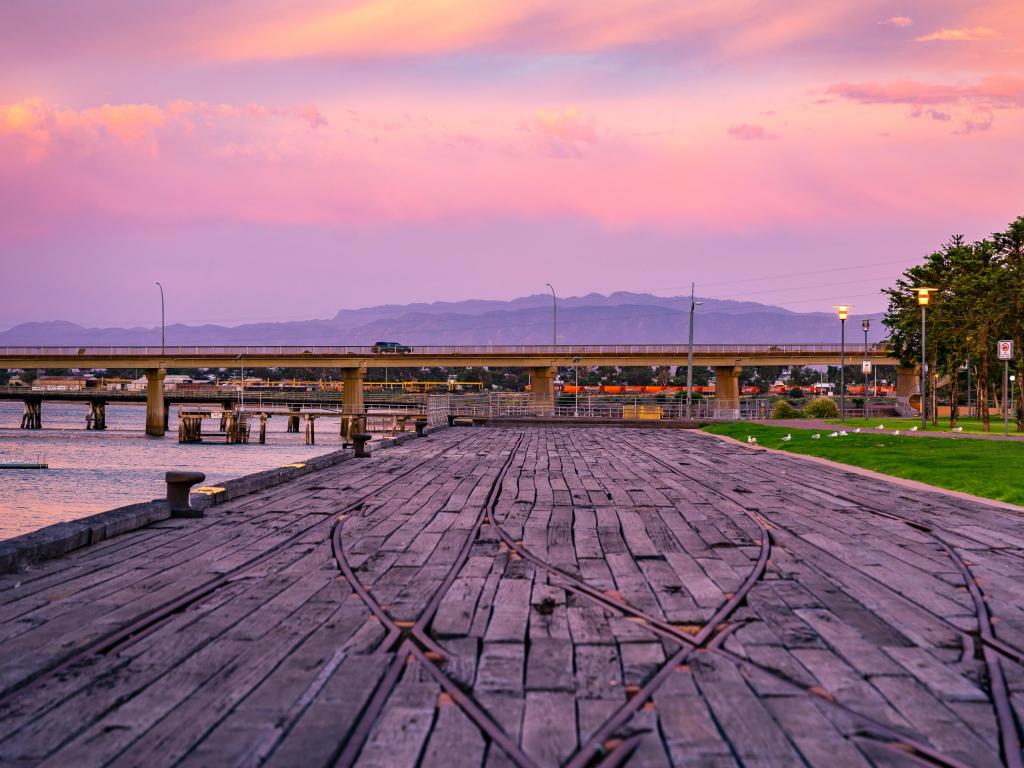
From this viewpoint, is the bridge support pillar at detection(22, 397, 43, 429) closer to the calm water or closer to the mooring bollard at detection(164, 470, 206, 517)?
the calm water

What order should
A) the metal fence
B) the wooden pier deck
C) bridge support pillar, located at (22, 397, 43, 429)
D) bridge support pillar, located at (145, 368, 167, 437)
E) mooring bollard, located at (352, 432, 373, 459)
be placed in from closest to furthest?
the wooden pier deck → mooring bollard, located at (352, 432, 373, 459) → the metal fence → bridge support pillar, located at (145, 368, 167, 437) → bridge support pillar, located at (22, 397, 43, 429)

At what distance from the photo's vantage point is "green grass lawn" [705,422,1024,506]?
704 inches

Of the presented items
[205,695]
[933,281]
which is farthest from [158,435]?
[205,695]

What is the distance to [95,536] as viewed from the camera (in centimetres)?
1099

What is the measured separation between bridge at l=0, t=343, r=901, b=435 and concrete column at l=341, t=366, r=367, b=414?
0.36 ft

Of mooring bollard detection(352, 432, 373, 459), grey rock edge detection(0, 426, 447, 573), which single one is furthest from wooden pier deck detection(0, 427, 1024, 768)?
mooring bollard detection(352, 432, 373, 459)

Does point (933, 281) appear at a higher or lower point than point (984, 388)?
higher

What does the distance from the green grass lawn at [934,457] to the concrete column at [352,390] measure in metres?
72.9

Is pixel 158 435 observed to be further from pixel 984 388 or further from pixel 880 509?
pixel 880 509

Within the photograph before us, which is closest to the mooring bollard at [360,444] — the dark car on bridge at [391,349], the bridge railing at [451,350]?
the bridge railing at [451,350]

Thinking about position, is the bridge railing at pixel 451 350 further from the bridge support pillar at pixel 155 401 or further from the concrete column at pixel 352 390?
the bridge support pillar at pixel 155 401

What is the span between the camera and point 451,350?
10156 centimetres

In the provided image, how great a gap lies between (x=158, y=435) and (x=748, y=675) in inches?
4920

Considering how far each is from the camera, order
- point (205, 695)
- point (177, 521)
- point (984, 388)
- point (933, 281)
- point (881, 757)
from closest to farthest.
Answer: point (881, 757) < point (205, 695) < point (177, 521) < point (984, 388) < point (933, 281)
